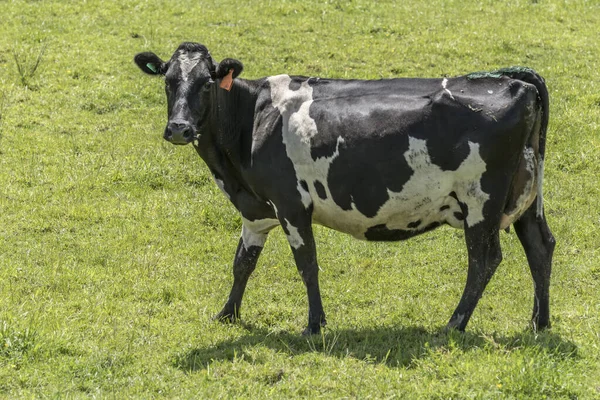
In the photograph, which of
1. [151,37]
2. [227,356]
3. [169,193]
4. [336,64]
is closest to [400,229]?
[227,356]

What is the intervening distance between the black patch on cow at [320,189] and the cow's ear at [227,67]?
5.22 feet

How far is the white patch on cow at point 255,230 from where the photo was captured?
11.4 metres

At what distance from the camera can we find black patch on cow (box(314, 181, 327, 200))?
10.6 metres

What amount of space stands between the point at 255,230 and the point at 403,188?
6.99ft

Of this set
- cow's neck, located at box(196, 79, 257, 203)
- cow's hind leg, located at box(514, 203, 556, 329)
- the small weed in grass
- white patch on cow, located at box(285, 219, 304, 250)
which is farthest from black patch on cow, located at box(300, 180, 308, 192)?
the small weed in grass

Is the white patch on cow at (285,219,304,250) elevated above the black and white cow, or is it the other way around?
the black and white cow

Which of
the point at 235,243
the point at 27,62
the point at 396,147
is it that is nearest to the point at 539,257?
the point at 396,147

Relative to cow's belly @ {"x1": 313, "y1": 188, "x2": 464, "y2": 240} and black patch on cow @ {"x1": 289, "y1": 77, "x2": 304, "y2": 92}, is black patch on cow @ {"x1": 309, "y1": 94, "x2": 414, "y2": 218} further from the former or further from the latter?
black patch on cow @ {"x1": 289, "y1": 77, "x2": 304, "y2": 92}

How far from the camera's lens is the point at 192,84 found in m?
10.6

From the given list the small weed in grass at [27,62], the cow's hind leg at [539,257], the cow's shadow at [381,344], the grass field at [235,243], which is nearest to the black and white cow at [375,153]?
the cow's hind leg at [539,257]

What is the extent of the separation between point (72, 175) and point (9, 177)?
1015mm

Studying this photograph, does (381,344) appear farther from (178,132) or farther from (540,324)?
(178,132)

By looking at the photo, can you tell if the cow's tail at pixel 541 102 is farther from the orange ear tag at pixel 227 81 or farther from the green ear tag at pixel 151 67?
the green ear tag at pixel 151 67

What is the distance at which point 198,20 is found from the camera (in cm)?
2214
